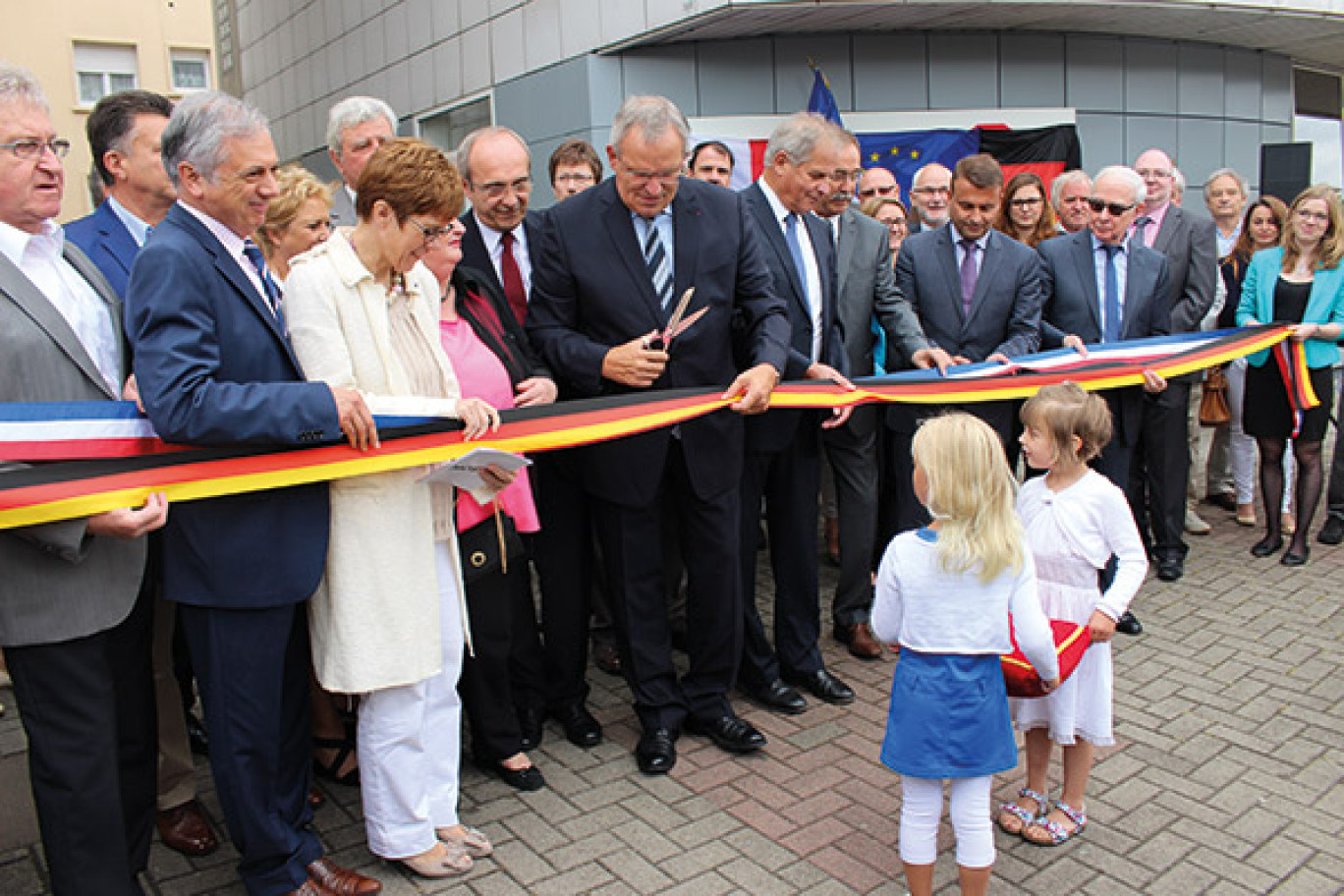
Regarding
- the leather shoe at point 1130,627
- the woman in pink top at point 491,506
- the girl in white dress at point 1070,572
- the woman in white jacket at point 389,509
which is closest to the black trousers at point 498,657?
the woman in pink top at point 491,506

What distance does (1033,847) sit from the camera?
3.39m

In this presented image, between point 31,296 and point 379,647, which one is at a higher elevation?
point 31,296

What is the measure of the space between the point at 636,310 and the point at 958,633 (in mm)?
1752

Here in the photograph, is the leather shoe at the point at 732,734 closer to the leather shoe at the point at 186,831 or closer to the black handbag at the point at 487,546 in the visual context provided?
the black handbag at the point at 487,546

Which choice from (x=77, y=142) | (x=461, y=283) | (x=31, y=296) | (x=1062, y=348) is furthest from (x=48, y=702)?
(x=77, y=142)

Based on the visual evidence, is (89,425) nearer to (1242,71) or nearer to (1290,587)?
(1290,587)

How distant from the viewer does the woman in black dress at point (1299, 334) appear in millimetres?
6449

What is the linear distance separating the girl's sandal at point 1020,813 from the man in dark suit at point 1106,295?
103 inches

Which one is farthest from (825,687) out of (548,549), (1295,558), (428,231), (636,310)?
(1295,558)

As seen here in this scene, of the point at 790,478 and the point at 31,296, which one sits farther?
the point at 790,478

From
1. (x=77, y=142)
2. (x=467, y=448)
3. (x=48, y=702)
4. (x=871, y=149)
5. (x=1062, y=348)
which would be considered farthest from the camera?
(x=77, y=142)

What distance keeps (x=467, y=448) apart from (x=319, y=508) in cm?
50

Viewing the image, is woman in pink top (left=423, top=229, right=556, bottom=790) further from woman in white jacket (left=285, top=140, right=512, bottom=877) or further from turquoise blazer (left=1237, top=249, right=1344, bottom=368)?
turquoise blazer (left=1237, top=249, right=1344, bottom=368)

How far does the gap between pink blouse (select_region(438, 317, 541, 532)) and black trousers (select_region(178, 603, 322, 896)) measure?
700 millimetres
